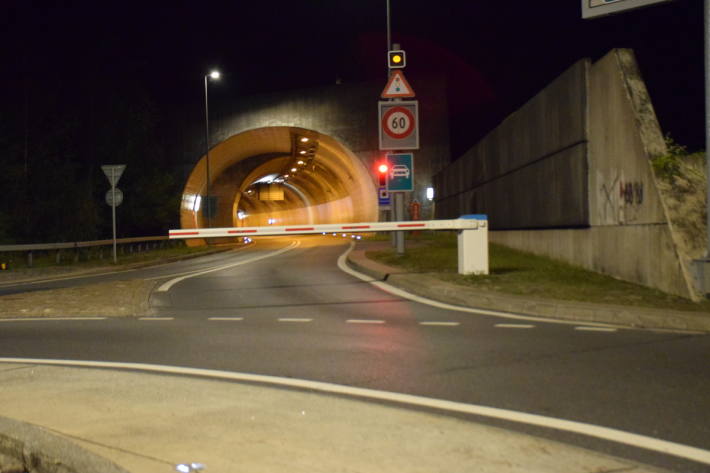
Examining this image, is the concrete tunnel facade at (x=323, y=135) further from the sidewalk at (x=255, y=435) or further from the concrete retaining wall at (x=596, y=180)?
the sidewalk at (x=255, y=435)

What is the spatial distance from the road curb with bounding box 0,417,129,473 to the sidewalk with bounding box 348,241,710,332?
7.09 metres

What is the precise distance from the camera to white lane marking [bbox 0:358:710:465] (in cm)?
434

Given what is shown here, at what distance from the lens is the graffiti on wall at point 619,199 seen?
39.1ft

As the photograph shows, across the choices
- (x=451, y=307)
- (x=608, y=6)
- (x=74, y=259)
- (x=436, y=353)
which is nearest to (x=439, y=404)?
(x=436, y=353)

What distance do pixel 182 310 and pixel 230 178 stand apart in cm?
4180

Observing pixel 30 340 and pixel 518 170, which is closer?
pixel 30 340

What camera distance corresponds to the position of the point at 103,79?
37.8 m

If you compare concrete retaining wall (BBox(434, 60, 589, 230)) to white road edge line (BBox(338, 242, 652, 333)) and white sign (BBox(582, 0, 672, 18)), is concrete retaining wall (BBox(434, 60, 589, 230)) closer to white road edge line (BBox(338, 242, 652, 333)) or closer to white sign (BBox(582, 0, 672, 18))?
white sign (BBox(582, 0, 672, 18))

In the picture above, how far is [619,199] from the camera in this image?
12781 millimetres

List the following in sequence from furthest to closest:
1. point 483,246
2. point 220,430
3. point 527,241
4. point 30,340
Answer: point 527,241, point 483,246, point 30,340, point 220,430

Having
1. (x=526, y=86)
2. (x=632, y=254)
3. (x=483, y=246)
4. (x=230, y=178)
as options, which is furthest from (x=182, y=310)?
(x=230, y=178)

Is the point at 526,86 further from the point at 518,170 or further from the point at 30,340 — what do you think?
the point at 30,340

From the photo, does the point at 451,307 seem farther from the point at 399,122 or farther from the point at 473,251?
the point at 399,122

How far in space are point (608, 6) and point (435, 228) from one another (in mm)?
5183
